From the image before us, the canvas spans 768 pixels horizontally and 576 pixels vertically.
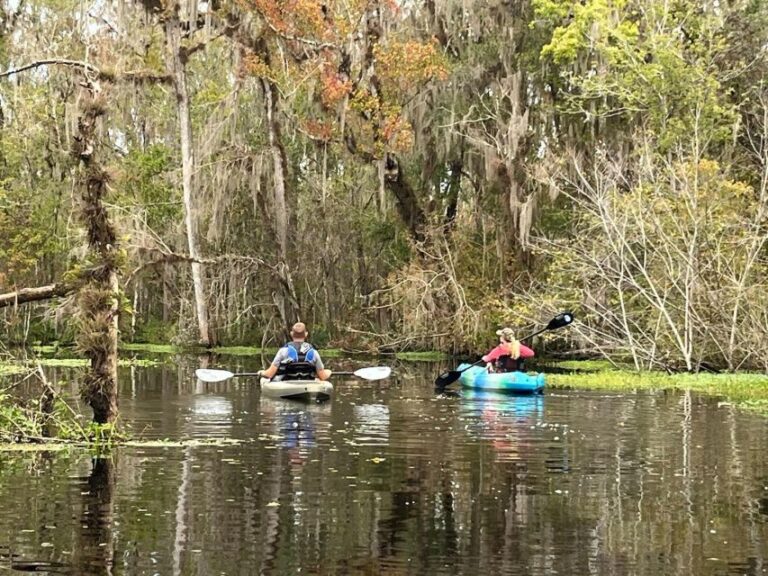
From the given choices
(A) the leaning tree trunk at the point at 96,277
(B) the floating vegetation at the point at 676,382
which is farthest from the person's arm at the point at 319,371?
(A) the leaning tree trunk at the point at 96,277

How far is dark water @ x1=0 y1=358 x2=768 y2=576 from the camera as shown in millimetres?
7852

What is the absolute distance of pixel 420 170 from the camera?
36844mm

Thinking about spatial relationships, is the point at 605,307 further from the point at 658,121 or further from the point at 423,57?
the point at 423,57

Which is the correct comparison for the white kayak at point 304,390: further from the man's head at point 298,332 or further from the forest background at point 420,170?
the forest background at point 420,170

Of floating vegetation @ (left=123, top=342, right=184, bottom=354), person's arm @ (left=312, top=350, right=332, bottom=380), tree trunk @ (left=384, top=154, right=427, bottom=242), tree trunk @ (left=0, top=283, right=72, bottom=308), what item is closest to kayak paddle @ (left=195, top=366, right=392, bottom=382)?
person's arm @ (left=312, top=350, right=332, bottom=380)

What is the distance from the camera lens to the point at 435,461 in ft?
41.6

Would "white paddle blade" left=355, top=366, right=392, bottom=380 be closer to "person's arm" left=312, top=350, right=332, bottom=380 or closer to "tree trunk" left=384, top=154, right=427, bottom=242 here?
"person's arm" left=312, top=350, right=332, bottom=380

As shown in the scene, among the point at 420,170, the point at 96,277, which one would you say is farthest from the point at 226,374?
the point at 420,170

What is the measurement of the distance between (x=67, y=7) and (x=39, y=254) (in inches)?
300

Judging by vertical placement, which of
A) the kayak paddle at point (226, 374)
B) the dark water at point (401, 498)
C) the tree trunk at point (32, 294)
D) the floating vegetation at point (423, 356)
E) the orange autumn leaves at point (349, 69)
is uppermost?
the orange autumn leaves at point (349, 69)

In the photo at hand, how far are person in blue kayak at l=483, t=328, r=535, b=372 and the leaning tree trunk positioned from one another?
1079 centimetres

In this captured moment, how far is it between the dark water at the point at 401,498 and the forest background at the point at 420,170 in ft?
35.5

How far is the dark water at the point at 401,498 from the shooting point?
25.8 feet

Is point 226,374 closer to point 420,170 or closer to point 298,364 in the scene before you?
point 298,364
